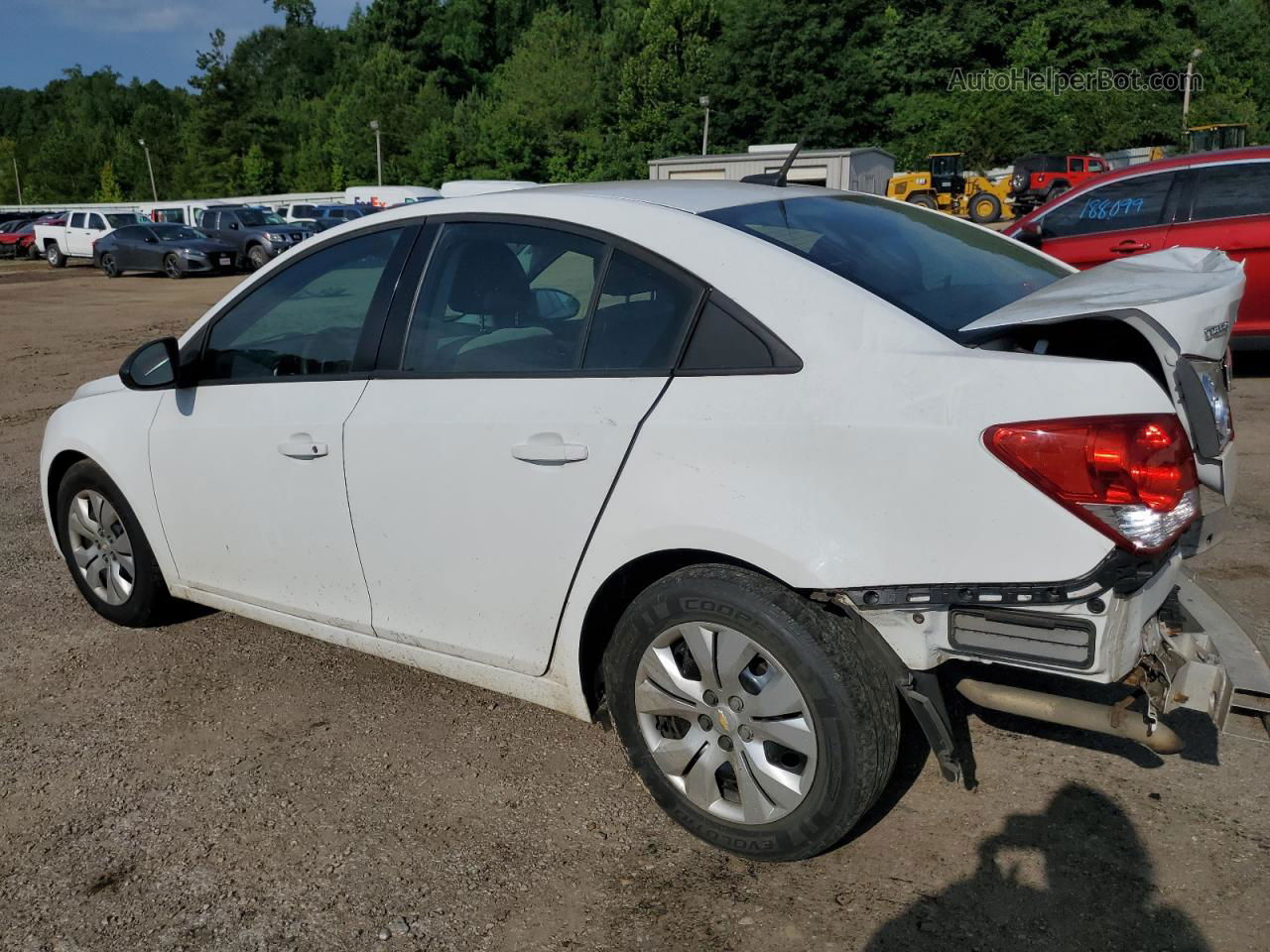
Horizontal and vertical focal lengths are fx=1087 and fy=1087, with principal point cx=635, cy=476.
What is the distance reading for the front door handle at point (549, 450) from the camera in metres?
2.78

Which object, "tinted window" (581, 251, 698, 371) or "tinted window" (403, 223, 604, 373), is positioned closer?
"tinted window" (581, 251, 698, 371)

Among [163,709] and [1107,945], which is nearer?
[1107,945]

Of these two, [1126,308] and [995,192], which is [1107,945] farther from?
[995,192]

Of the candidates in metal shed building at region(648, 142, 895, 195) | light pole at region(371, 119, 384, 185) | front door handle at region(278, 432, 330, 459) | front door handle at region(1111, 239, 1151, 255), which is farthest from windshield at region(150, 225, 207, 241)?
light pole at region(371, 119, 384, 185)

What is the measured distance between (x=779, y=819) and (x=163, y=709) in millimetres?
2257

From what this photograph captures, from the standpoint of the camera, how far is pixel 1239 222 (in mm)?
7988

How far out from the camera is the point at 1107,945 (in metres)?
2.39

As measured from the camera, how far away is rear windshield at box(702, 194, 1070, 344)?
2727mm

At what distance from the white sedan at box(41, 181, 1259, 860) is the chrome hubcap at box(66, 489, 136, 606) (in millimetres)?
770

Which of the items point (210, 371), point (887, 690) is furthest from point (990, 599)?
point (210, 371)

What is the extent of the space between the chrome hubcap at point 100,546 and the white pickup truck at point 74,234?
101 ft

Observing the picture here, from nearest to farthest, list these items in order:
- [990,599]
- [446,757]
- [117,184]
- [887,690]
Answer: [990,599] < [887,690] < [446,757] < [117,184]

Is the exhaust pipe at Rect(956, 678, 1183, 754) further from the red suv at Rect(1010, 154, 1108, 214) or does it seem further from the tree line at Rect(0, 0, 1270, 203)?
the tree line at Rect(0, 0, 1270, 203)

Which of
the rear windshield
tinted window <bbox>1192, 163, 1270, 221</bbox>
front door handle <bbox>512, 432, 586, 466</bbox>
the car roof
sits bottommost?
A: front door handle <bbox>512, 432, 586, 466</bbox>
